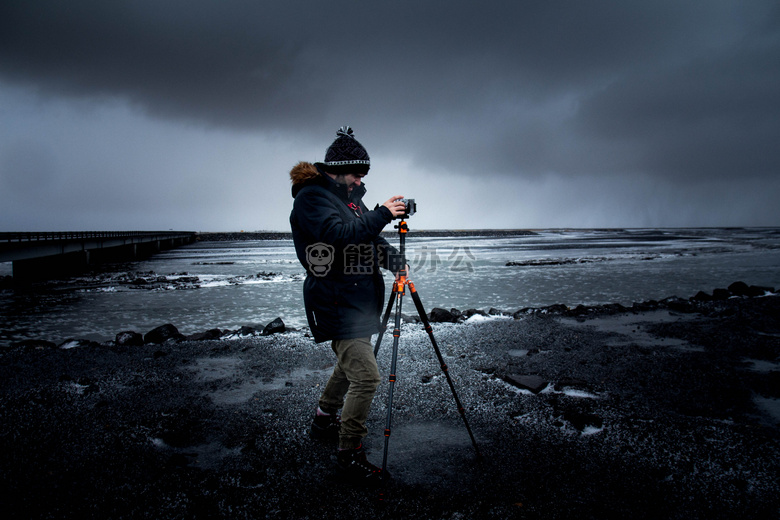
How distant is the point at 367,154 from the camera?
3.14 m

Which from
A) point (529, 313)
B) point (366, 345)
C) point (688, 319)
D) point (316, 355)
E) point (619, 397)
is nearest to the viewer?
point (366, 345)

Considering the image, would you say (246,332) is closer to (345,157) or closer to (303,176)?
(303,176)

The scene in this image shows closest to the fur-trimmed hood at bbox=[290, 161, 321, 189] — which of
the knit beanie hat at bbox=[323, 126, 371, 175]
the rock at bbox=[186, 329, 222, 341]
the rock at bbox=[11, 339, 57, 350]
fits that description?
the knit beanie hat at bbox=[323, 126, 371, 175]

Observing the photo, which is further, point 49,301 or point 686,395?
point 49,301

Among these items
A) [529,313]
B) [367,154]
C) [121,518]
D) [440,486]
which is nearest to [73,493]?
[121,518]

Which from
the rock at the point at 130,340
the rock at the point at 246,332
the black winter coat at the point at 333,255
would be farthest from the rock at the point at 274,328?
the black winter coat at the point at 333,255

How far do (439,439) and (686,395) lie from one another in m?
2.92

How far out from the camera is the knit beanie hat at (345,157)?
2996 mm

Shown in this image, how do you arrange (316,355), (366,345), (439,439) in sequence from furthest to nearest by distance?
(316,355), (439,439), (366,345)

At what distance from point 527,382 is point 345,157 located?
3.42 metres

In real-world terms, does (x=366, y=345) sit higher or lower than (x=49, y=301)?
higher

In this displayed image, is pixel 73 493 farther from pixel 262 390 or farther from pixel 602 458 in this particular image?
pixel 602 458

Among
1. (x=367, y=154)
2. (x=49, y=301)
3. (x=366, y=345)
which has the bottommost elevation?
(x=49, y=301)

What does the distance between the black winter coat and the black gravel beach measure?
3.95 ft
